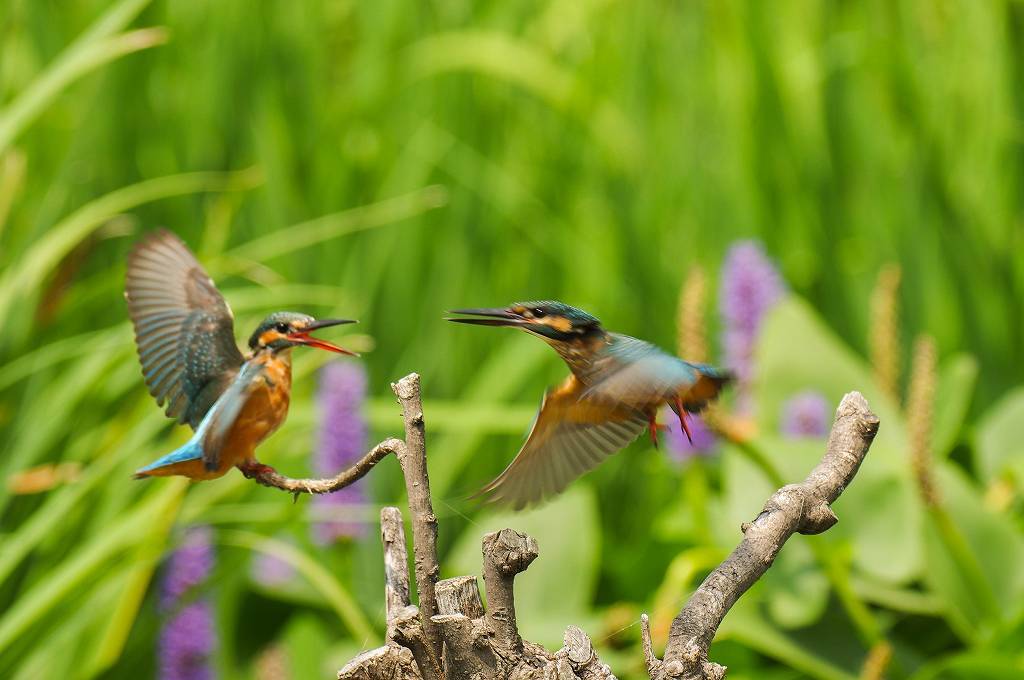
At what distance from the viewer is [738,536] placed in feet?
7.48

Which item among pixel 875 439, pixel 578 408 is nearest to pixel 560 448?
pixel 578 408

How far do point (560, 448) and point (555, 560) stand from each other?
5.50 feet

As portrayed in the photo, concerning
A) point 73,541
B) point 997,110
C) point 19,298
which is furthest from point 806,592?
point 997,110

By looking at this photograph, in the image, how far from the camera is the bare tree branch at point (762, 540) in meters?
0.69

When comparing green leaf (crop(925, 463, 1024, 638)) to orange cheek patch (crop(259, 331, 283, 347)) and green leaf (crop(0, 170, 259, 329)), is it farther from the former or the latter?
orange cheek patch (crop(259, 331, 283, 347))

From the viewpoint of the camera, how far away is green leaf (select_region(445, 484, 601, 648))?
2.35 metres

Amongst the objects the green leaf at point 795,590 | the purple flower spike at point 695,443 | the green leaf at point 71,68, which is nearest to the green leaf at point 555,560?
the purple flower spike at point 695,443

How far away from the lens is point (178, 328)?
666 mm

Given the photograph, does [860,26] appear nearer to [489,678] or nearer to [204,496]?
[204,496]

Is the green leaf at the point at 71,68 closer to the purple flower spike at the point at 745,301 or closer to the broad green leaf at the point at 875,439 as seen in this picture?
the purple flower spike at the point at 745,301

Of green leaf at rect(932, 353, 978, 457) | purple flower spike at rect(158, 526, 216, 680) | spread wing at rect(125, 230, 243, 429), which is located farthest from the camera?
green leaf at rect(932, 353, 978, 457)

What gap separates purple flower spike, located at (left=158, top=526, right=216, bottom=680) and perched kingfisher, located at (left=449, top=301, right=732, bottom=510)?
124 centimetres

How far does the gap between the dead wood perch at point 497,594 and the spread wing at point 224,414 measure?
0.04 m

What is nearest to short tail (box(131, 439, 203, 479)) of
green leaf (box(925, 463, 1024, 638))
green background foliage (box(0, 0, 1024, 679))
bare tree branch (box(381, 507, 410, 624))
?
bare tree branch (box(381, 507, 410, 624))
